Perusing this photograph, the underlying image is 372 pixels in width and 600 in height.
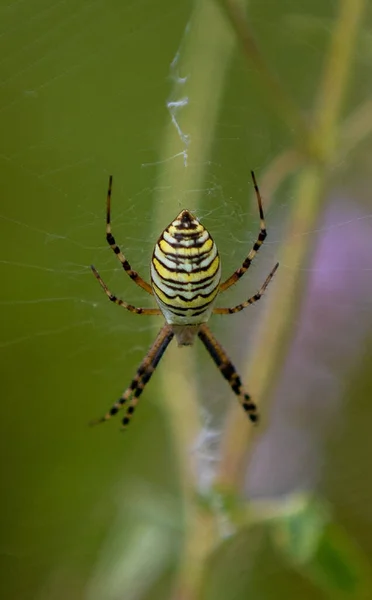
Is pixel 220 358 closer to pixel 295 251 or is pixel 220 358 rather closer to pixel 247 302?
pixel 247 302

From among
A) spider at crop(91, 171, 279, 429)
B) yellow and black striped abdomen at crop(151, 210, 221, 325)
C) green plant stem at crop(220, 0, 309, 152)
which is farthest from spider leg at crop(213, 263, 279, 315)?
green plant stem at crop(220, 0, 309, 152)

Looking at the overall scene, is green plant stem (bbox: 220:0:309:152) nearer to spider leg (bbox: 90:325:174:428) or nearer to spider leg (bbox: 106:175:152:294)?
spider leg (bbox: 106:175:152:294)

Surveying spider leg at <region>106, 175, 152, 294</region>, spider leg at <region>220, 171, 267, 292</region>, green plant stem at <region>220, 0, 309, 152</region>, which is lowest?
spider leg at <region>220, 171, 267, 292</region>

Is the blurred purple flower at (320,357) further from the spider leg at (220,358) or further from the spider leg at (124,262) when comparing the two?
the spider leg at (124,262)

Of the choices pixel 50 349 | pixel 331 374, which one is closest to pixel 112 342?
pixel 50 349

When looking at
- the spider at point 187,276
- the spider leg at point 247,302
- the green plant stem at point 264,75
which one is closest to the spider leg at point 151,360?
the spider at point 187,276

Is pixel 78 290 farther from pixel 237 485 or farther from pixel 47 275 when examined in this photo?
pixel 237 485
